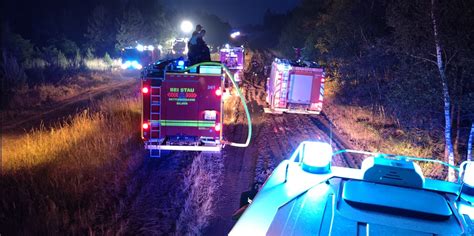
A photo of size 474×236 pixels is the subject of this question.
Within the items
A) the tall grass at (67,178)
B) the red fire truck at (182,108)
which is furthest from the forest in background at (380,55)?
the tall grass at (67,178)

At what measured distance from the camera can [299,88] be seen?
15008 millimetres

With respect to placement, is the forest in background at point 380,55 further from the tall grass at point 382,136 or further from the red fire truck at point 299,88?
the red fire truck at point 299,88

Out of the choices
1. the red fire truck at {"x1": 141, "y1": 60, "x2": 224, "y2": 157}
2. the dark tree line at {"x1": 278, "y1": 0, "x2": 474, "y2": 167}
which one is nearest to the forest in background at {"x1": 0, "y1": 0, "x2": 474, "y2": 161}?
the dark tree line at {"x1": 278, "y1": 0, "x2": 474, "y2": 167}

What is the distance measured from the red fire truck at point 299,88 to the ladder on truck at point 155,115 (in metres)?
7.18

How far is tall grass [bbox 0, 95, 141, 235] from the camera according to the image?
5.48 m

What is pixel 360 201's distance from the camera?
2312 millimetres

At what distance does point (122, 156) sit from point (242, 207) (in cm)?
627

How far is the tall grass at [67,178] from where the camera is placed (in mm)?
5477

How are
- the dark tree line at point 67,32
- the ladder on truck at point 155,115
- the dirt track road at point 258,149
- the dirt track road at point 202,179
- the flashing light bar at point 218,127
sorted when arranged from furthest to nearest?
the dark tree line at point 67,32, the flashing light bar at point 218,127, the ladder on truck at point 155,115, the dirt track road at point 258,149, the dirt track road at point 202,179

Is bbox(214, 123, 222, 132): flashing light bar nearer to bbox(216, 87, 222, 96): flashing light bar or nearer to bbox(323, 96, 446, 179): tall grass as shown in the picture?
bbox(216, 87, 222, 96): flashing light bar

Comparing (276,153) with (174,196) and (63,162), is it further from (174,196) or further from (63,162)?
(63,162)

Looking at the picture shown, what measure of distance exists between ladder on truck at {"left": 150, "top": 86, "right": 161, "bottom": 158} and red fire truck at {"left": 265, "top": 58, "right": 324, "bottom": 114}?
7179 millimetres

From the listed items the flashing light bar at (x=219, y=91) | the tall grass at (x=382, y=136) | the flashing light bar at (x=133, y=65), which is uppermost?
the flashing light bar at (x=219, y=91)

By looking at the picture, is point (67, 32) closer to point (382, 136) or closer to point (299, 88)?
point (299, 88)
